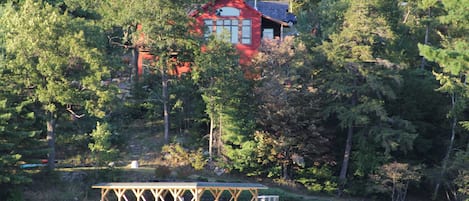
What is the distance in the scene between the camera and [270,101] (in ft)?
118

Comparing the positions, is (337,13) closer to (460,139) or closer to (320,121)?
(320,121)

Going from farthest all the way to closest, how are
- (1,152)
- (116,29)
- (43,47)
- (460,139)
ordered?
1. (116,29)
2. (460,139)
3. (43,47)
4. (1,152)

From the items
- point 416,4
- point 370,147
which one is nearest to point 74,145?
point 370,147

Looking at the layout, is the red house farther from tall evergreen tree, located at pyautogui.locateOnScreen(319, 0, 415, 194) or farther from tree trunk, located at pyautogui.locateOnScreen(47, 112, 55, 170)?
tree trunk, located at pyautogui.locateOnScreen(47, 112, 55, 170)

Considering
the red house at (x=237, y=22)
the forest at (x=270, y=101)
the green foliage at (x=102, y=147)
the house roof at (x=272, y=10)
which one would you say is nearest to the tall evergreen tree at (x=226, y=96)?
the forest at (x=270, y=101)

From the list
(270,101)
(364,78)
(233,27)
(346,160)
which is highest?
(233,27)

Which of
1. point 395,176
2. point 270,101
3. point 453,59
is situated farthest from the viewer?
point 270,101

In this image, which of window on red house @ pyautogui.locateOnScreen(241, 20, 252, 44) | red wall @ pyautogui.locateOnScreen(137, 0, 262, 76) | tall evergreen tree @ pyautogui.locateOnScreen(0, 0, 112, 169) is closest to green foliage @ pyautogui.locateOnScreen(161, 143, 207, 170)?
tall evergreen tree @ pyautogui.locateOnScreen(0, 0, 112, 169)

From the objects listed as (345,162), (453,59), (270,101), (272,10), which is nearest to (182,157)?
(270,101)

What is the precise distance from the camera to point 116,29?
41562 millimetres

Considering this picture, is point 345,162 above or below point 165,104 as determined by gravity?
below

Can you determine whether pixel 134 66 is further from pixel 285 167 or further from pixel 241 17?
pixel 285 167

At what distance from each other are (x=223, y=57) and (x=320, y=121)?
5.54 m

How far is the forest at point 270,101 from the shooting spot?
32.9m
